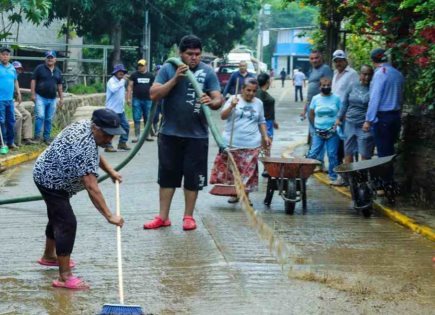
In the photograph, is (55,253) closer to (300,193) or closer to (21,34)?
(300,193)

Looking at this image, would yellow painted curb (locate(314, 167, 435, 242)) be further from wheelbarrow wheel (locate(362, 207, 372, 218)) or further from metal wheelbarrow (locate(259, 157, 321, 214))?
metal wheelbarrow (locate(259, 157, 321, 214))

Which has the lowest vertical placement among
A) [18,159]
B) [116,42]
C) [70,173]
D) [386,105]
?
[18,159]

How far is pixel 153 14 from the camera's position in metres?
32.3

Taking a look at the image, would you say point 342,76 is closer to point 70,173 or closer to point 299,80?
point 70,173

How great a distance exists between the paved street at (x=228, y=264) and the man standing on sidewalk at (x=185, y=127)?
0.46m

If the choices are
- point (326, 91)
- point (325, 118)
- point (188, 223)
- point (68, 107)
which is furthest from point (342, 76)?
point (68, 107)

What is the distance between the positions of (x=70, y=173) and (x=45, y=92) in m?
9.95

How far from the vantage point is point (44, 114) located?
16.2 m

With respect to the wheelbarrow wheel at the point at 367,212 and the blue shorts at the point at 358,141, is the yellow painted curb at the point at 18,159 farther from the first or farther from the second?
the wheelbarrow wheel at the point at 367,212

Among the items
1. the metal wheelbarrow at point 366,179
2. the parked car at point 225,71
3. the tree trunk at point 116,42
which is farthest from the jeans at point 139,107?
the parked car at point 225,71

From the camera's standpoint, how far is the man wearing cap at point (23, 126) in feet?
50.7

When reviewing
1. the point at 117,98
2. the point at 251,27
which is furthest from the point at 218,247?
the point at 251,27

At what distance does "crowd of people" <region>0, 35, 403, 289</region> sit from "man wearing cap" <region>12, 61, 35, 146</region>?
964 millimetres

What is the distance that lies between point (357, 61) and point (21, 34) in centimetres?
1621
